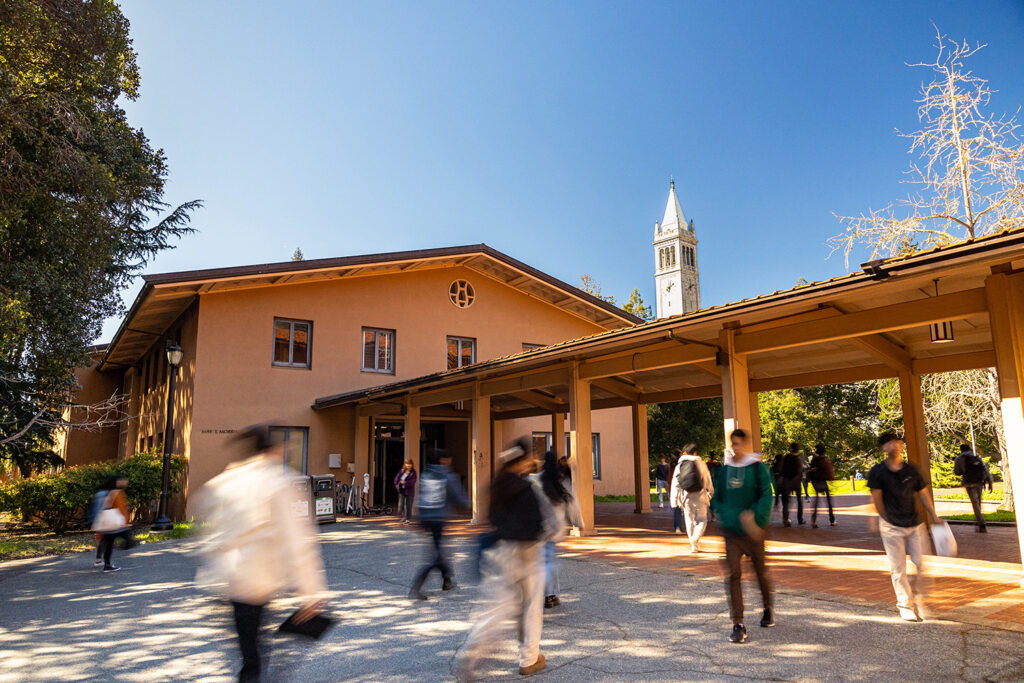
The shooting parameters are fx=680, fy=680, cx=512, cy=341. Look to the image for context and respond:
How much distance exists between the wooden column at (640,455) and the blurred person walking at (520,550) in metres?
13.6

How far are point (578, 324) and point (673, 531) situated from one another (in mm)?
12451

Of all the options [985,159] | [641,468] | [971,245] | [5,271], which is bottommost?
[641,468]

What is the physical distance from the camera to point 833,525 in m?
14.5

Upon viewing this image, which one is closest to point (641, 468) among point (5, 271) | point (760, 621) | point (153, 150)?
point (760, 621)

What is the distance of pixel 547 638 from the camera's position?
5.89 metres

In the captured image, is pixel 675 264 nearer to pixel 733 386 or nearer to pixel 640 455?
pixel 640 455

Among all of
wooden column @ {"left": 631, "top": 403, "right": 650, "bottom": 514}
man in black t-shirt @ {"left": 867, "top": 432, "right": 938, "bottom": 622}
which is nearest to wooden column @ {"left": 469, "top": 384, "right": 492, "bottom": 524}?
wooden column @ {"left": 631, "top": 403, "right": 650, "bottom": 514}

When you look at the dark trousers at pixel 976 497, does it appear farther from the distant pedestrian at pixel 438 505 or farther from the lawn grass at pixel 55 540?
the lawn grass at pixel 55 540

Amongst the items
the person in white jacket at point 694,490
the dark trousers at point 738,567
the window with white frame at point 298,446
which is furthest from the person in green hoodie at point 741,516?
the window with white frame at point 298,446

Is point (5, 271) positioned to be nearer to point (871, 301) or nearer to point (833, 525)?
point (871, 301)

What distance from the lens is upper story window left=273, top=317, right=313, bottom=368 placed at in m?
20.1

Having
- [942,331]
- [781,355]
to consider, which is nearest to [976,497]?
[942,331]

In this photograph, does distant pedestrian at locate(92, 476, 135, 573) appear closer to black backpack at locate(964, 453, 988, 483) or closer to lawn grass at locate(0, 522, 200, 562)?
lawn grass at locate(0, 522, 200, 562)

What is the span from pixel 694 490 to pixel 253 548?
7871mm
